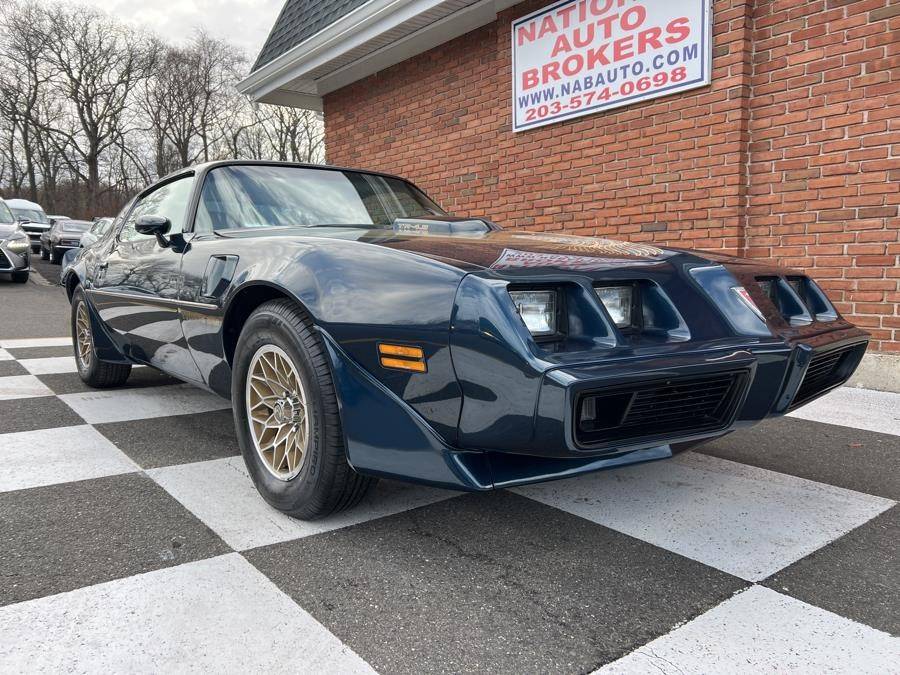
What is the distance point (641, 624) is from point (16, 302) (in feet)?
33.0

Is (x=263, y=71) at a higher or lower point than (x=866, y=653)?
higher

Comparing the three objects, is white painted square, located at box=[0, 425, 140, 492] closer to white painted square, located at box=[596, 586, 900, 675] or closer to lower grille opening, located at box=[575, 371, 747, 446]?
lower grille opening, located at box=[575, 371, 747, 446]

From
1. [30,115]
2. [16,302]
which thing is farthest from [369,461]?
[30,115]

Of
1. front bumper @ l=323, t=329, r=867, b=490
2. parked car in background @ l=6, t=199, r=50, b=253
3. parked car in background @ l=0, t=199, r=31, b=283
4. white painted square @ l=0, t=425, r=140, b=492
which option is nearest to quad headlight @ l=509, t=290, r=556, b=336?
front bumper @ l=323, t=329, r=867, b=490

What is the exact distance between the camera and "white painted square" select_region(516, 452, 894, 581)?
1829 millimetres

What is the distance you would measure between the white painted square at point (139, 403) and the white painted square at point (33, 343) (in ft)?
7.14

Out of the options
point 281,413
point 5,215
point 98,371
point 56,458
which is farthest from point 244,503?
point 5,215

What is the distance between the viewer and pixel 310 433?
188cm

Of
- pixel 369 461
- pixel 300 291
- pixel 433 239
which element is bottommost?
pixel 369 461

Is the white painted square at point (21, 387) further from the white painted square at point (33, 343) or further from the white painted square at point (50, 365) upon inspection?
the white painted square at point (33, 343)

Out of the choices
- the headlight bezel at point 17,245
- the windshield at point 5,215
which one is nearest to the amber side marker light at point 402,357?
the headlight bezel at point 17,245

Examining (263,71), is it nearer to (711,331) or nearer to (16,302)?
(16,302)

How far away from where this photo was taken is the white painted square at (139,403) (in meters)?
3.30

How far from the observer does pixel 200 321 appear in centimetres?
→ 247
